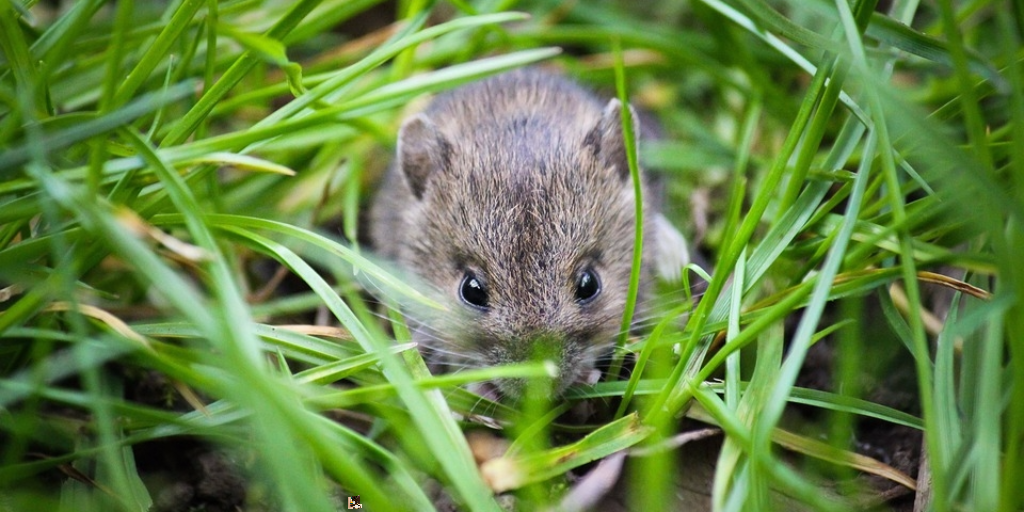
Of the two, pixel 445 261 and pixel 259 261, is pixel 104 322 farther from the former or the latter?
pixel 259 261

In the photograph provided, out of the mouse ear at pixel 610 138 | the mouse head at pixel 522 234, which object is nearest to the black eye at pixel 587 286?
the mouse head at pixel 522 234

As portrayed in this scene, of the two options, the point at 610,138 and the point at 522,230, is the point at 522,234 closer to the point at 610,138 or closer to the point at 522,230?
the point at 522,230

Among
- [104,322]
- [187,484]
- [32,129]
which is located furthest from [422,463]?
[32,129]

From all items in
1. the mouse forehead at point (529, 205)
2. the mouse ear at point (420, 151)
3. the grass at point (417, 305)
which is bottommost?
the grass at point (417, 305)

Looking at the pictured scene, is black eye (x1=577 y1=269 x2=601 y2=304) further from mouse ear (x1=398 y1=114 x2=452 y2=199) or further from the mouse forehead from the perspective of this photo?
mouse ear (x1=398 y1=114 x2=452 y2=199)

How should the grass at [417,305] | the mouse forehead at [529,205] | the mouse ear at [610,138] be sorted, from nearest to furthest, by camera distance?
the grass at [417,305] → the mouse forehead at [529,205] → the mouse ear at [610,138]

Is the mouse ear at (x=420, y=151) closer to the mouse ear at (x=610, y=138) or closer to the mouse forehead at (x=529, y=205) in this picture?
the mouse forehead at (x=529, y=205)

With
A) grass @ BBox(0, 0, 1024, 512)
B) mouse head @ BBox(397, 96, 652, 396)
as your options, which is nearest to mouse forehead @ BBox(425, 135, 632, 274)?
mouse head @ BBox(397, 96, 652, 396)
